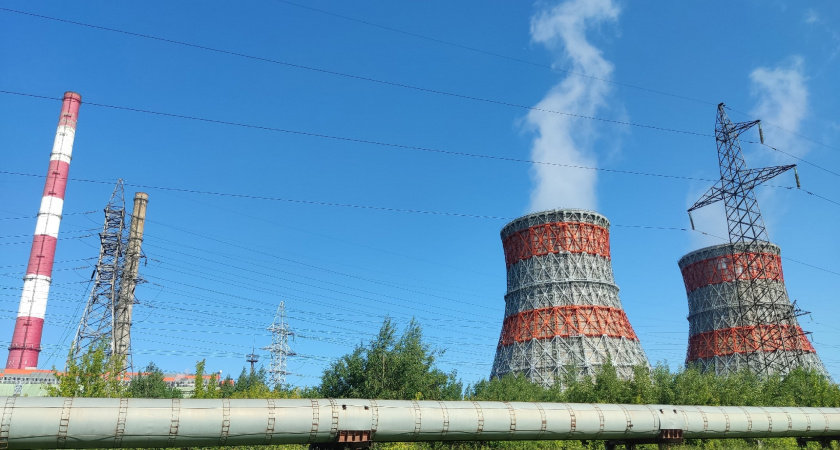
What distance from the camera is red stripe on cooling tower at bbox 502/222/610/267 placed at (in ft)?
196

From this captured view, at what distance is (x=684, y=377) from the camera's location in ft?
133

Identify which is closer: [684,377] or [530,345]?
[684,377]

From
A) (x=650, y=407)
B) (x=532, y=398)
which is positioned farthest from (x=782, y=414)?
(x=532, y=398)

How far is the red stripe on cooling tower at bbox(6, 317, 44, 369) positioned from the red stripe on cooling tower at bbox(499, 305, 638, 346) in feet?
197

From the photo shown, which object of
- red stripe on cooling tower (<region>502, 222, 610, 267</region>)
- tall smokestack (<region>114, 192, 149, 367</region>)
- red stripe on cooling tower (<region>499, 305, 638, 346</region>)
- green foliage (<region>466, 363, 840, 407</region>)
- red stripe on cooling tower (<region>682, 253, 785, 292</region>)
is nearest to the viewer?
green foliage (<region>466, 363, 840, 407</region>)

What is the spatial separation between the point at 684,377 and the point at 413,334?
21.2 metres

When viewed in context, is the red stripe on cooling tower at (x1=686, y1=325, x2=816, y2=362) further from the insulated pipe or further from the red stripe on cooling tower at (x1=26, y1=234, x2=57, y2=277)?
the red stripe on cooling tower at (x1=26, y1=234, x2=57, y2=277)

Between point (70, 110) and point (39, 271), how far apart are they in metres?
22.4

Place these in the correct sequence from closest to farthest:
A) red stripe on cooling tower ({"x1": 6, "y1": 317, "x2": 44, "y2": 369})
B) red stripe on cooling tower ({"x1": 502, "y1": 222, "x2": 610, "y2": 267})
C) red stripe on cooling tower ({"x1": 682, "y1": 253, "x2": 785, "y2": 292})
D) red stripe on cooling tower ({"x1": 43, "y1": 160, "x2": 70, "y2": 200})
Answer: red stripe on cooling tower ({"x1": 502, "y1": 222, "x2": 610, "y2": 267}) < red stripe on cooling tower ({"x1": 6, "y1": 317, "x2": 44, "y2": 369}) < red stripe on cooling tower ({"x1": 43, "y1": 160, "x2": 70, "y2": 200}) < red stripe on cooling tower ({"x1": 682, "y1": 253, "x2": 785, "y2": 292})

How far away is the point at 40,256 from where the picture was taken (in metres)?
68.6

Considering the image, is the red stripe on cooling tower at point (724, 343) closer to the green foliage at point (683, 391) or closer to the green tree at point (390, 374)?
the green foliage at point (683, 391)

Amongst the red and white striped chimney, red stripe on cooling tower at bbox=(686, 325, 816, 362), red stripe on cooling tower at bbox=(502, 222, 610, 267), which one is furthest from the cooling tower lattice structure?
the red and white striped chimney

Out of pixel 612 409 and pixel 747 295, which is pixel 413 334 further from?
pixel 747 295

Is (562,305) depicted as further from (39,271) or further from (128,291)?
(39,271)
